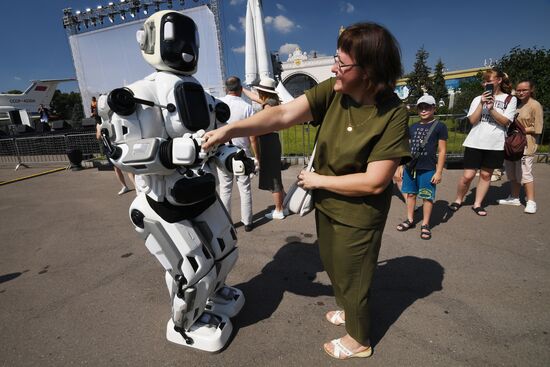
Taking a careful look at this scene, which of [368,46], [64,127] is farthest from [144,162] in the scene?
[64,127]

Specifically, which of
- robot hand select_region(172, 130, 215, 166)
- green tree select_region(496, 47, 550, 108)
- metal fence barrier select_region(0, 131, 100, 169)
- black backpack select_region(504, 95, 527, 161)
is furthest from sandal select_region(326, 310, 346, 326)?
metal fence barrier select_region(0, 131, 100, 169)

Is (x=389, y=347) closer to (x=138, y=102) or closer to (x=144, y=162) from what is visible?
(x=144, y=162)

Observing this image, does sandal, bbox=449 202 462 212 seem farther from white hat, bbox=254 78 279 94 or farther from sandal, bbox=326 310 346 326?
white hat, bbox=254 78 279 94

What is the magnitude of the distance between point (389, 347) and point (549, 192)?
502 centimetres

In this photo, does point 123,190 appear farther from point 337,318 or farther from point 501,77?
point 501,77

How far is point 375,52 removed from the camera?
1.38 metres

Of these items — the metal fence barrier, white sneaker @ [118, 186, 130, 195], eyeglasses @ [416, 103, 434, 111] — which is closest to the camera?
eyeglasses @ [416, 103, 434, 111]

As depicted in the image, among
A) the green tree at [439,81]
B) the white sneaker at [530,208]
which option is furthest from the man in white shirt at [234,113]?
the green tree at [439,81]

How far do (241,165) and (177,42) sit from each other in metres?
0.89

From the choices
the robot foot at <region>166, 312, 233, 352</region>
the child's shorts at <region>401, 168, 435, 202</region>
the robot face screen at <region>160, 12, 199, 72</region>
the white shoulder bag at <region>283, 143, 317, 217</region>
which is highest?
the robot face screen at <region>160, 12, 199, 72</region>

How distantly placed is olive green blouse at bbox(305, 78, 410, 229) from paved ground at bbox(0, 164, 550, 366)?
3.78 ft

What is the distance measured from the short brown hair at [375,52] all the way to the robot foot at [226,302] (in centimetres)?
200

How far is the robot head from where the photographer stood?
5.94 ft

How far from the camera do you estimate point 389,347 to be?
211 centimetres
